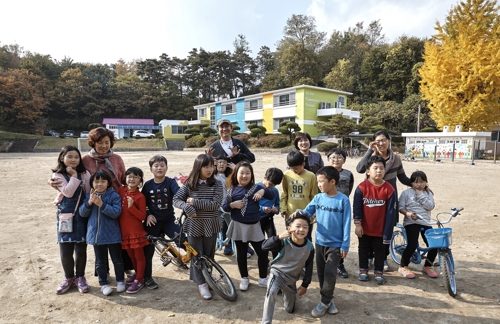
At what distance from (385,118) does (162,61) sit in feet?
141

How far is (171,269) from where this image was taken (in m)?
3.87

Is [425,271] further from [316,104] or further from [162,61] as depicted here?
[162,61]

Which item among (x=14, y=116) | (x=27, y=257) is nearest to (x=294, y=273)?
A: (x=27, y=257)

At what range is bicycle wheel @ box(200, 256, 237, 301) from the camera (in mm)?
2977

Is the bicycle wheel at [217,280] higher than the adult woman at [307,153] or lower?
lower

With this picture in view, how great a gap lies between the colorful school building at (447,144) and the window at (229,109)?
80.5 ft

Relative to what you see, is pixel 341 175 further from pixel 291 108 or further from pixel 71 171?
pixel 291 108

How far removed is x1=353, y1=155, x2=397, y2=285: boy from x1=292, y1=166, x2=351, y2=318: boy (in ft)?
1.74

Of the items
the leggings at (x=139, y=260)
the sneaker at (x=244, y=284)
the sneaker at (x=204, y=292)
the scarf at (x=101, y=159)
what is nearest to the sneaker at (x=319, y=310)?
the sneaker at (x=244, y=284)

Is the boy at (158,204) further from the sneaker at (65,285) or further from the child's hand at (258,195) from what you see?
the child's hand at (258,195)

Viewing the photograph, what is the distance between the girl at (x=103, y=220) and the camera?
9.93ft

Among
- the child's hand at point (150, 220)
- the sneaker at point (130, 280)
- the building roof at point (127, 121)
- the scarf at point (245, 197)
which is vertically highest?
the building roof at point (127, 121)

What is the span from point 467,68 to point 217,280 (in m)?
23.0

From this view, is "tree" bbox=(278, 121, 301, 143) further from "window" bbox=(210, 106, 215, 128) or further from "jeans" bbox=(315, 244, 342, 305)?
"jeans" bbox=(315, 244, 342, 305)
